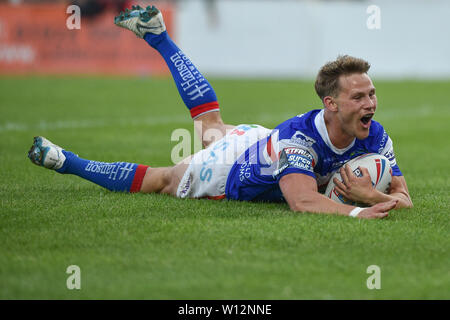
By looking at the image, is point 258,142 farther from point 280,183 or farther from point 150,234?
point 150,234

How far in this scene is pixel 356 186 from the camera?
522cm

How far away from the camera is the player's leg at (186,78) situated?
6.66 meters

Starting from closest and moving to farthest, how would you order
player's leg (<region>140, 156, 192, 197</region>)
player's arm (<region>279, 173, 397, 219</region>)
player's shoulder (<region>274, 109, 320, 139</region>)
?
player's arm (<region>279, 173, 397, 219</region>), player's shoulder (<region>274, 109, 320, 139</region>), player's leg (<region>140, 156, 192, 197</region>)

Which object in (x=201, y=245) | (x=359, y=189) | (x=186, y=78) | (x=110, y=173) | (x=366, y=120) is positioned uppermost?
(x=186, y=78)

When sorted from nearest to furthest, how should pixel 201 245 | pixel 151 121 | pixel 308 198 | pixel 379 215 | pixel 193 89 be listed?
1. pixel 201 245
2. pixel 379 215
3. pixel 308 198
4. pixel 193 89
5. pixel 151 121

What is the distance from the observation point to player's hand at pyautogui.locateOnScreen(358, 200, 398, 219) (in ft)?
16.3

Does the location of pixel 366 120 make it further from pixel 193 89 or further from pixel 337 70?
pixel 193 89

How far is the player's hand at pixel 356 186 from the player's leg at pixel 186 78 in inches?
59.9

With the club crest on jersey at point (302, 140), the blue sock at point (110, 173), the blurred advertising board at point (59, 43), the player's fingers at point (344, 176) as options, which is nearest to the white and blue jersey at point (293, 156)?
the club crest on jersey at point (302, 140)

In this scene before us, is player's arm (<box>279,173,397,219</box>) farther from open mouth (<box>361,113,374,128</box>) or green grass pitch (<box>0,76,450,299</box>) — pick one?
Answer: open mouth (<box>361,113,374,128</box>)

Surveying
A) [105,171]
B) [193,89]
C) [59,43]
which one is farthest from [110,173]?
[59,43]

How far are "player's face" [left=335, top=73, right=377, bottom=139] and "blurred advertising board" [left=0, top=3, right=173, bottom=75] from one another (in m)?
17.8

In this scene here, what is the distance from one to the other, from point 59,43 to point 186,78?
670 inches

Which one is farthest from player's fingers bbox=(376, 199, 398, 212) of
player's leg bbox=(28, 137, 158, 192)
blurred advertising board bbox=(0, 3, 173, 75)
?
blurred advertising board bbox=(0, 3, 173, 75)
